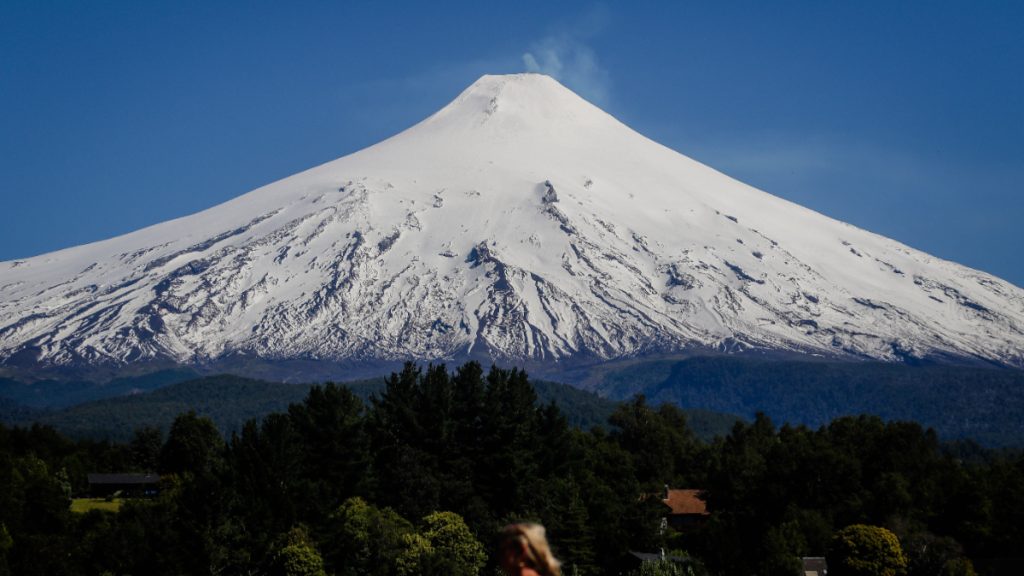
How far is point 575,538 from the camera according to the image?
2810 inches

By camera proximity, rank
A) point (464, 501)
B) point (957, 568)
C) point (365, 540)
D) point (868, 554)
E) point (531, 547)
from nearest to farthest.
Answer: point (531, 547) → point (957, 568) → point (868, 554) → point (365, 540) → point (464, 501)

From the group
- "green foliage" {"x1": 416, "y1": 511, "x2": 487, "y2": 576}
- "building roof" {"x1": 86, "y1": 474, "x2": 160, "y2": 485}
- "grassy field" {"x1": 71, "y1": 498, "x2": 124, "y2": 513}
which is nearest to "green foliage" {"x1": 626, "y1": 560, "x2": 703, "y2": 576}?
"green foliage" {"x1": 416, "y1": 511, "x2": 487, "y2": 576}

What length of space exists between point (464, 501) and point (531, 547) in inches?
2502

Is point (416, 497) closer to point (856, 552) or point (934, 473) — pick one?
point (856, 552)

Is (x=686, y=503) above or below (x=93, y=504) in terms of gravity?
above

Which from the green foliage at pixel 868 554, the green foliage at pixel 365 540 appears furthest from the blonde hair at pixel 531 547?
the green foliage at pixel 365 540

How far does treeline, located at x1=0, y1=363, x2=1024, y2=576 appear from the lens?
67688 millimetres

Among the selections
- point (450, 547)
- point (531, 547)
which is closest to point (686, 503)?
point (450, 547)

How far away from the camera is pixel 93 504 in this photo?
9481 cm

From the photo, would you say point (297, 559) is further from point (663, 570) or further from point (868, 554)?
point (868, 554)

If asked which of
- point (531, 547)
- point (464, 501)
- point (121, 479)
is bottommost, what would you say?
point (121, 479)

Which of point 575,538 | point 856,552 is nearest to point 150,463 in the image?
point 575,538

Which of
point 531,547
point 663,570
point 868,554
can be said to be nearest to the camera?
point 531,547

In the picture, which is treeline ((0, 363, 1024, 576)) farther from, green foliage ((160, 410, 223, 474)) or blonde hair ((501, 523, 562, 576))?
blonde hair ((501, 523, 562, 576))
